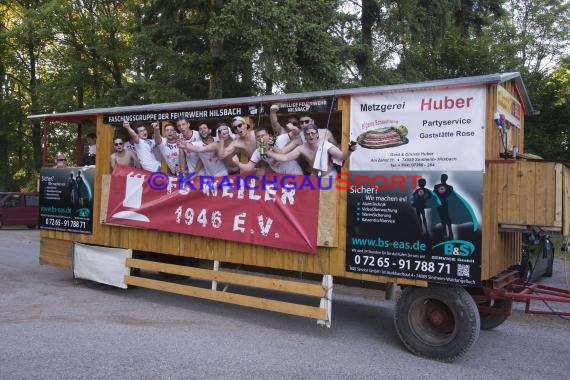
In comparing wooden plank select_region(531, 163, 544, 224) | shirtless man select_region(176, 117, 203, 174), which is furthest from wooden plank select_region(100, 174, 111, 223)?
wooden plank select_region(531, 163, 544, 224)

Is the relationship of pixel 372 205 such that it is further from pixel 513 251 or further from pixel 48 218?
pixel 48 218

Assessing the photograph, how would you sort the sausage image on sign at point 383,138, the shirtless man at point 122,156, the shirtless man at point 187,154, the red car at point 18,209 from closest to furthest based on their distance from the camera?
1. the sausage image on sign at point 383,138
2. the shirtless man at point 187,154
3. the shirtless man at point 122,156
4. the red car at point 18,209

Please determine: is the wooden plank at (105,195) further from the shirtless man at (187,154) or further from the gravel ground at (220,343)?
the shirtless man at (187,154)

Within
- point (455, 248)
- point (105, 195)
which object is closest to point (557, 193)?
point (455, 248)

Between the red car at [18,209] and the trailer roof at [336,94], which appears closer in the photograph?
the trailer roof at [336,94]

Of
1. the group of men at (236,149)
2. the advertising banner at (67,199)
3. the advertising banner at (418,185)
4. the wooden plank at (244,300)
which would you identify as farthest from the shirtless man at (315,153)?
the advertising banner at (67,199)

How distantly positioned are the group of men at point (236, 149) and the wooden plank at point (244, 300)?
1.64 meters

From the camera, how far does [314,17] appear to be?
1237 centimetres

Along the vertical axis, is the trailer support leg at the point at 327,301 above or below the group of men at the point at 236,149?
below

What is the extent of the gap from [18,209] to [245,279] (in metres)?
18.6

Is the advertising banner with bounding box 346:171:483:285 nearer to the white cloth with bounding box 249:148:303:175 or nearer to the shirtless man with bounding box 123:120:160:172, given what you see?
the white cloth with bounding box 249:148:303:175

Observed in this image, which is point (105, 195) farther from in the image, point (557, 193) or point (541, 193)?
point (557, 193)

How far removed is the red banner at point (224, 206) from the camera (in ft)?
20.6

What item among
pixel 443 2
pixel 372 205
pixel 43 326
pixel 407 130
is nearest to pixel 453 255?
pixel 372 205
